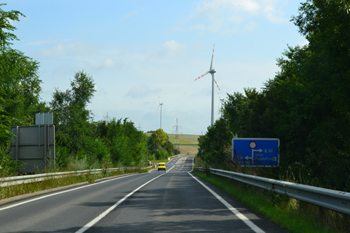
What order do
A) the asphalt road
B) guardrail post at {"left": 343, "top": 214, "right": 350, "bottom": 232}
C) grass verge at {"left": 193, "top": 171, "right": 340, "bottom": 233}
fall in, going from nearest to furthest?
guardrail post at {"left": 343, "top": 214, "right": 350, "bottom": 232} < grass verge at {"left": 193, "top": 171, "right": 340, "bottom": 233} < the asphalt road

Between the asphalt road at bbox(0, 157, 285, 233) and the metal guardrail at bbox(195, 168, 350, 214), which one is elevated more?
the metal guardrail at bbox(195, 168, 350, 214)

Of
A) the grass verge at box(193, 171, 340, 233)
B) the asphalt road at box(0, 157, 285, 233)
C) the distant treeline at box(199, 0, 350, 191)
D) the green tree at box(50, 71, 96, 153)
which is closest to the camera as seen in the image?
the grass verge at box(193, 171, 340, 233)

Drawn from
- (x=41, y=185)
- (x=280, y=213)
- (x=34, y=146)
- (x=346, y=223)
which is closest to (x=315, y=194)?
(x=346, y=223)

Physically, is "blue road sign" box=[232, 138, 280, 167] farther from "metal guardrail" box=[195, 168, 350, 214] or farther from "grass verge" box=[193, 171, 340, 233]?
"metal guardrail" box=[195, 168, 350, 214]

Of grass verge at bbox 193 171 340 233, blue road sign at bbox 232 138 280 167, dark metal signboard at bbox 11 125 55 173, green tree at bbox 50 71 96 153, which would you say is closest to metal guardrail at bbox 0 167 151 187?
dark metal signboard at bbox 11 125 55 173

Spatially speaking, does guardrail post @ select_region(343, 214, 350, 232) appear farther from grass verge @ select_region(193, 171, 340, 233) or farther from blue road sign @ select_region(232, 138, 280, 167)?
blue road sign @ select_region(232, 138, 280, 167)

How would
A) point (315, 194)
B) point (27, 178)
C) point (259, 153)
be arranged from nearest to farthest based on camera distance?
1. point (315, 194)
2. point (27, 178)
3. point (259, 153)

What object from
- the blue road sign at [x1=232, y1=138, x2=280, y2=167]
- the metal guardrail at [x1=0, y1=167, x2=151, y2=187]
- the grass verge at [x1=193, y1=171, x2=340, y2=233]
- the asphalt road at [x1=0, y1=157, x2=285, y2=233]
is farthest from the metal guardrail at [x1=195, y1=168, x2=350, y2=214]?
the metal guardrail at [x1=0, y1=167, x2=151, y2=187]

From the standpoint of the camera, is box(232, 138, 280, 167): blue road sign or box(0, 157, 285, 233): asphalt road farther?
box(232, 138, 280, 167): blue road sign

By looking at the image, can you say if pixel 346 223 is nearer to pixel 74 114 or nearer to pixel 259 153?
pixel 259 153

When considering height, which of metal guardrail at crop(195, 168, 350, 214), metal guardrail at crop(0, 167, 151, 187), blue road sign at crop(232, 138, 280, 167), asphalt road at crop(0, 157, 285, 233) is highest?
blue road sign at crop(232, 138, 280, 167)

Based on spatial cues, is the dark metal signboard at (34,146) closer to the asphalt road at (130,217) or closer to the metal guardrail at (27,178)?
the metal guardrail at (27,178)

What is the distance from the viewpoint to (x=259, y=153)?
2030cm

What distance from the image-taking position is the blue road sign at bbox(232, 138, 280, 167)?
1995 cm
